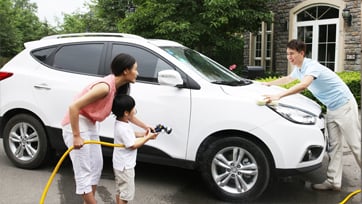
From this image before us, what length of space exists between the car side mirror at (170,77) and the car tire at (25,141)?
71.1 inches

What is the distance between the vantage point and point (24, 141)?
548 cm

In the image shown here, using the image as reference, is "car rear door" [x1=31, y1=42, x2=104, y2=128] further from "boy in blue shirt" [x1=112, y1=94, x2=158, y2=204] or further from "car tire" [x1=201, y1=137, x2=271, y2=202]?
"car tire" [x1=201, y1=137, x2=271, y2=202]

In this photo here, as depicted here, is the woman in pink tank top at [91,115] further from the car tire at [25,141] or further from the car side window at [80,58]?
the car tire at [25,141]

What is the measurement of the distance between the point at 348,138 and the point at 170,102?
2.10m

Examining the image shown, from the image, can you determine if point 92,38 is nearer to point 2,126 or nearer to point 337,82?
point 2,126

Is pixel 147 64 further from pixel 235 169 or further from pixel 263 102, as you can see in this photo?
pixel 235 169

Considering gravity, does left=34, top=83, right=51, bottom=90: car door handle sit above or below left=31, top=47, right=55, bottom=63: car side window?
below

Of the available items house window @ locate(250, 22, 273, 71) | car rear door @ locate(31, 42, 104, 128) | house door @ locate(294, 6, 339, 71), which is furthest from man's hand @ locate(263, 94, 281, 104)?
house window @ locate(250, 22, 273, 71)

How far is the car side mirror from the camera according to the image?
4.48 meters

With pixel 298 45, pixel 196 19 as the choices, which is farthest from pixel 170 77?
pixel 196 19

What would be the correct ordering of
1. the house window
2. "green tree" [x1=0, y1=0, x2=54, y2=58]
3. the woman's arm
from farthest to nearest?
"green tree" [x1=0, y1=0, x2=54, y2=58] < the house window < the woman's arm

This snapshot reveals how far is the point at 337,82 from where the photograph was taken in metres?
4.89

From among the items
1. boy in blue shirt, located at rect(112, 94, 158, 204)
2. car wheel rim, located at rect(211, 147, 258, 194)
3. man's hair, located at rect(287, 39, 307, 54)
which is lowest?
car wheel rim, located at rect(211, 147, 258, 194)

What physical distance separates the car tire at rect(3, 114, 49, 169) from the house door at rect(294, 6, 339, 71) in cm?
1150
